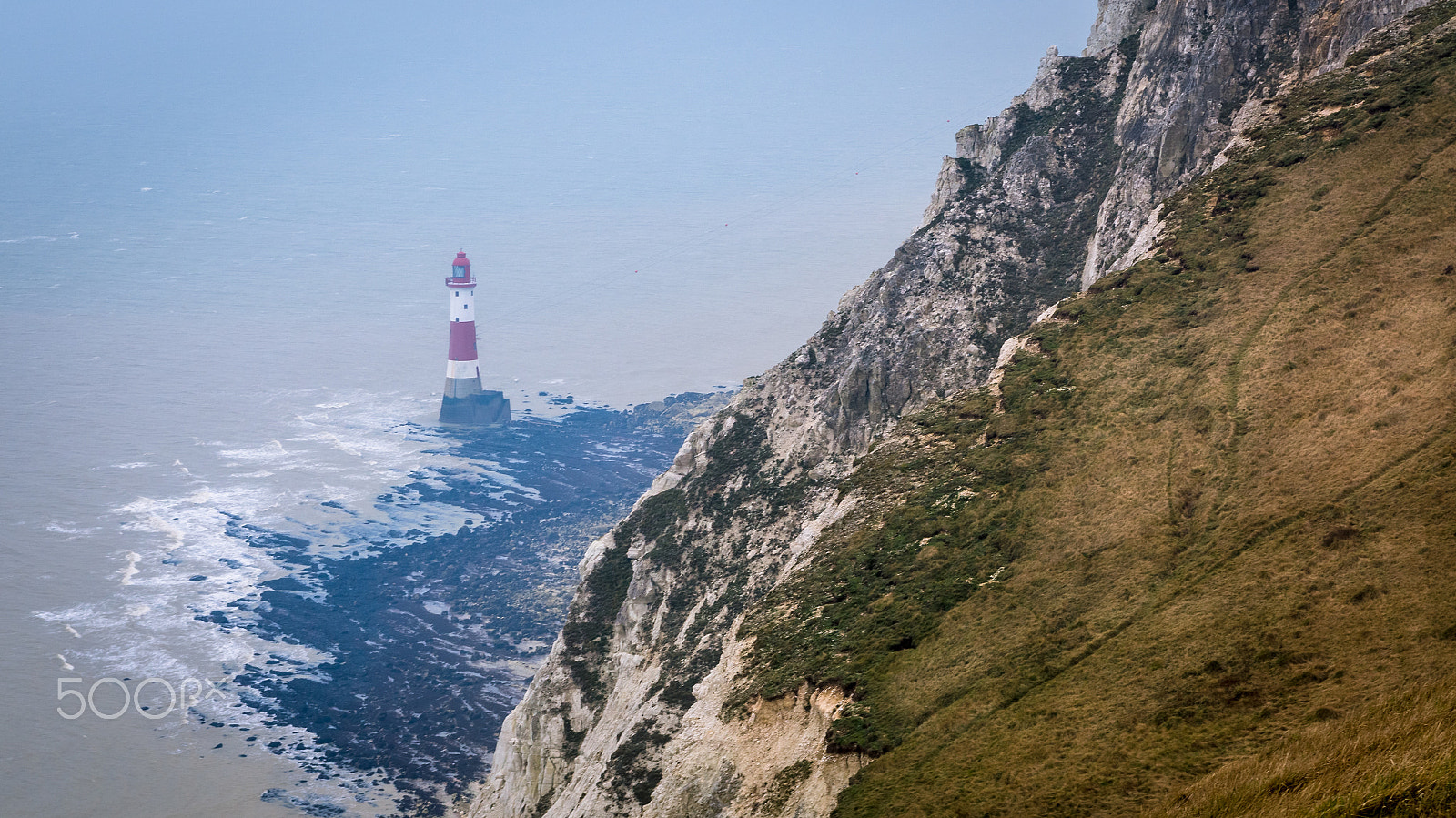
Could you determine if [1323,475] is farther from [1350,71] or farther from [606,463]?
[606,463]

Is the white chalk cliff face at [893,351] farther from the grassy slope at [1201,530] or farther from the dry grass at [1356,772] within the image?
the dry grass at [1356,772]

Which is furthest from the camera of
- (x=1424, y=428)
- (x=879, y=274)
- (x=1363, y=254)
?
(x=879, y=274)

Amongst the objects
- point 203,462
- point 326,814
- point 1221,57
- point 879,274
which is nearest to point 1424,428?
point 1221,57
